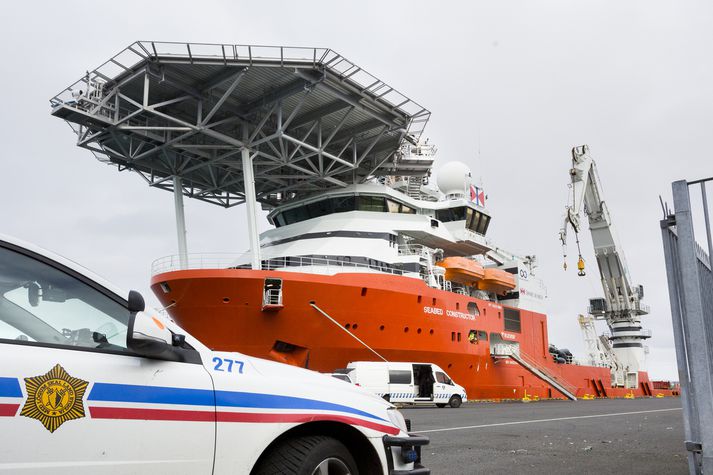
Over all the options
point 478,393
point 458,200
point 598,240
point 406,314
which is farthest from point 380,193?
point 598,240

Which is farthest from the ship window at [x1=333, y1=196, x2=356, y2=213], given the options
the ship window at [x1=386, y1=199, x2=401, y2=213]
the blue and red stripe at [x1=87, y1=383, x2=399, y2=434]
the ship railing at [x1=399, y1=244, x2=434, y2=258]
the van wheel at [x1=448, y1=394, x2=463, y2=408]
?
the blue and red stripe at [x1=87, y1=383, x2=399, y2=434]

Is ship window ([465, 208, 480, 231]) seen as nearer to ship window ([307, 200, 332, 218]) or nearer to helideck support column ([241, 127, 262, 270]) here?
ship window ([307, 200, 332, 218])

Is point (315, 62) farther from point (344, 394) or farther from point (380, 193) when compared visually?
point (344, 394)

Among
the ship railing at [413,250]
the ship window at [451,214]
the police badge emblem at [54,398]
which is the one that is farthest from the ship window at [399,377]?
the police badge emblem at [54,398]

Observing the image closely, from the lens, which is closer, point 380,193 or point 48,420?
point 48,420

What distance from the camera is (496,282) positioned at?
2873 centimetres

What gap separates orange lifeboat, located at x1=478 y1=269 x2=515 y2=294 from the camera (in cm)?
2853

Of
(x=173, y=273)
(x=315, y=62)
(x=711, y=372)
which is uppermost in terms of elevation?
(x=315, y=62)

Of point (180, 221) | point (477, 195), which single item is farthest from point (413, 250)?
point (180, 221)

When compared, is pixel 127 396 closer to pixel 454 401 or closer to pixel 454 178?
pixel 454 401

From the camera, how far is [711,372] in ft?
14.4

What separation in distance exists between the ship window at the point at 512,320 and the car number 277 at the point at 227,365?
89.5ft

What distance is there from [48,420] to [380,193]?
2543cm

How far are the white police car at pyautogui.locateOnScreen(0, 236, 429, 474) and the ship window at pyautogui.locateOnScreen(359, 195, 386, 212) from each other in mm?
24154
